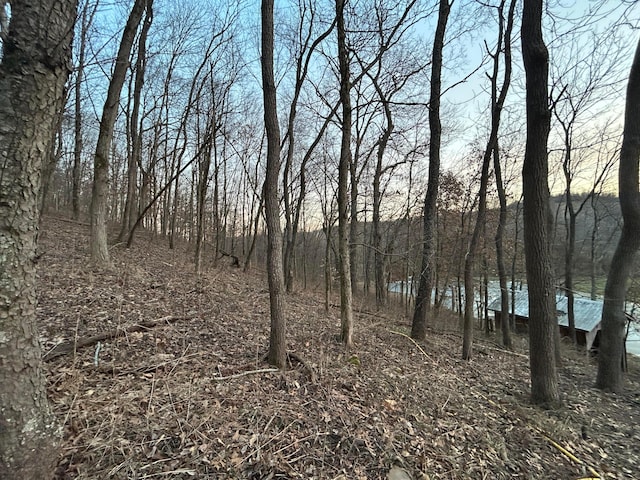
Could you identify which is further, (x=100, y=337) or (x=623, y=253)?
(x=623, y=253)

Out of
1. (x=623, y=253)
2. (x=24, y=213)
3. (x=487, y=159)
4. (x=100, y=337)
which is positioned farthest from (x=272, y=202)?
(x=623, y=253)

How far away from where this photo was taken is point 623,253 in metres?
5.95

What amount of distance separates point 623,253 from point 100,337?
898 centimetres

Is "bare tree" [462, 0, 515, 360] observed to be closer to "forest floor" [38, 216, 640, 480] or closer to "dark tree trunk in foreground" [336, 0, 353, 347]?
"forest floor" [38, 216, 640, 480]

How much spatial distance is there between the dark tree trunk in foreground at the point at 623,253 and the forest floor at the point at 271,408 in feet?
1.80

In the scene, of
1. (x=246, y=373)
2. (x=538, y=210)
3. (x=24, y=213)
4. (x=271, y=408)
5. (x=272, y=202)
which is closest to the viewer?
(x=24, y=213)

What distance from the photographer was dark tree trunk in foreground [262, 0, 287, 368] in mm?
4012

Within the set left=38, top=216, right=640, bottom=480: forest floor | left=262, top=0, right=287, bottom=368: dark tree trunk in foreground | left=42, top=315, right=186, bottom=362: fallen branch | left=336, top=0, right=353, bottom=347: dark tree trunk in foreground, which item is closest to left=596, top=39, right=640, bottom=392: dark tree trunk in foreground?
left=38, top=216, right=640, bottom=480: forest floor

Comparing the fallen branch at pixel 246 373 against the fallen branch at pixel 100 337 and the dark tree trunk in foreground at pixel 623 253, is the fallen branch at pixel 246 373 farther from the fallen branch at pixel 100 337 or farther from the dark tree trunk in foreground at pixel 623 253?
the dark tree trunk in foreground at pixel 623 253

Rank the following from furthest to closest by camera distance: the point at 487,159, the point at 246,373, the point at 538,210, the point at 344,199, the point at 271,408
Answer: the point at 487,159, the point at 344,199, the point at 538,210, the point at 246,373, the point at 271,408

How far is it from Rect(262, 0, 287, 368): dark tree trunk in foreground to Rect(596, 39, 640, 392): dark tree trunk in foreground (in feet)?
21.2

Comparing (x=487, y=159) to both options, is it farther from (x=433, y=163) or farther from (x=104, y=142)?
(x=104, y=142)

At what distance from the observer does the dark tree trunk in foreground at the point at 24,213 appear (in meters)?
1.76

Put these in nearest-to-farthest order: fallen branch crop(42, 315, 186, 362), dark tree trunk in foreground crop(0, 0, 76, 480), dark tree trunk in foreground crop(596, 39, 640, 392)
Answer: dark tree trunk in foreground crop(0, 0, 76, 480) → fallen branch crop(42, 315, 186, 362) → dark tree trunk in foreground crop(596, 39, 640, 392)
